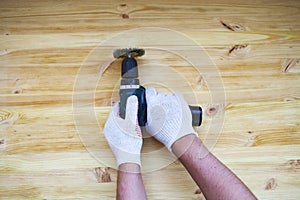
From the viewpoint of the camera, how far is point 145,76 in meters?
1.10

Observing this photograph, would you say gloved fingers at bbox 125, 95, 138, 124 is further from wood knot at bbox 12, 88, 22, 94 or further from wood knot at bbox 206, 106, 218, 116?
wood knot at bbox 12, 88, 22, 94

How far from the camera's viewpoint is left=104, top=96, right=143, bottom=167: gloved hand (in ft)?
3.23

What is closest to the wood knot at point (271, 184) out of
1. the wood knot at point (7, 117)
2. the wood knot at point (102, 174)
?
the wood knot at point (102, 174)

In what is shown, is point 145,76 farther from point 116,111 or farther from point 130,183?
point 130,183

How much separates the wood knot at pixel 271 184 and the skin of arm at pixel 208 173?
0.20 m

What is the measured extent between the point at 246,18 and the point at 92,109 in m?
0.61

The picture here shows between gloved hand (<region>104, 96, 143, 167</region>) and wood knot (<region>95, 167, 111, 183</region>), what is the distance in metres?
0.07

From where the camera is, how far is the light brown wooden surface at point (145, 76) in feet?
3.40

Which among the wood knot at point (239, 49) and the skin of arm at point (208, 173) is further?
the wood knot at point (239, 49)

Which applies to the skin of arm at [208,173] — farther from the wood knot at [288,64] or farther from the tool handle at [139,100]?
the wood knot at [288,64]

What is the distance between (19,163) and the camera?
1027 mm

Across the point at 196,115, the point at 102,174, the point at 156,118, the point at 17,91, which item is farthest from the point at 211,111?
the point at 17,91

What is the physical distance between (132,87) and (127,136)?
15 cm

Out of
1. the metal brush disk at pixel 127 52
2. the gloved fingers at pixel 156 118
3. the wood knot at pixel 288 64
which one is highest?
the metal brush disk at pixel 127 52
